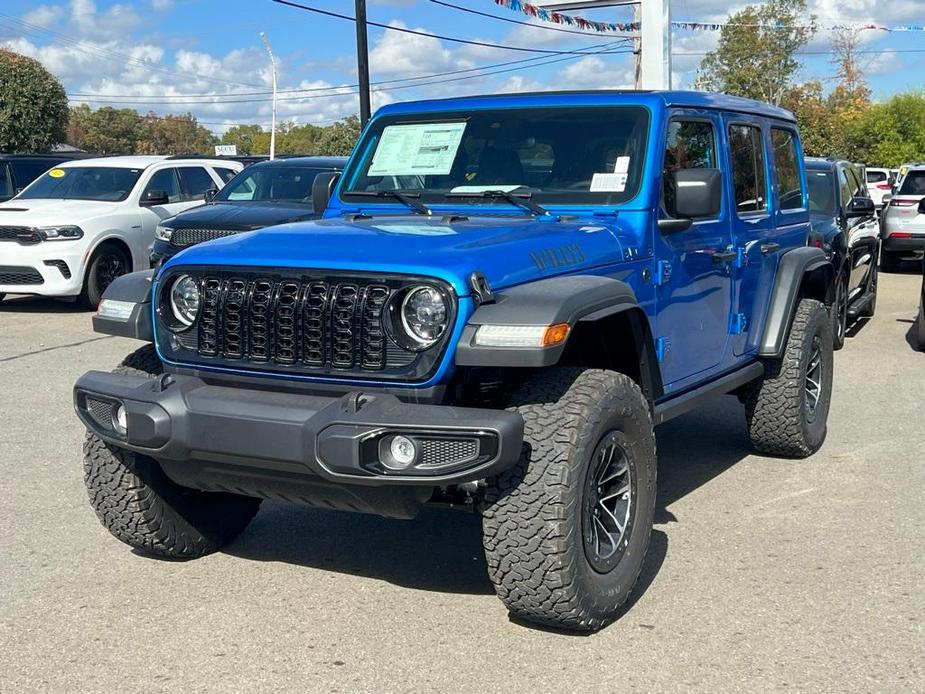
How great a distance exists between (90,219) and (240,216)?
258 cm

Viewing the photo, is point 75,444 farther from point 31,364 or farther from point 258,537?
point 31,364

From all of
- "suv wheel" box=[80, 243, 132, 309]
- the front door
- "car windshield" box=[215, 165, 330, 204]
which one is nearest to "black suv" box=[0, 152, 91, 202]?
"suv wheel" box=[80, 243, 132, 309]

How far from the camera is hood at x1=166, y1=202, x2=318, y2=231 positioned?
11031 millimetres

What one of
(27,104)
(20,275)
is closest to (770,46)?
(27,104)

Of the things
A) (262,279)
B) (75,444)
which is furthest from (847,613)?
(75,444)

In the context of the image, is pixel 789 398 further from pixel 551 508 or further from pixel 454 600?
pixel 551 508

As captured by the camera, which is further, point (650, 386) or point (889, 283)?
point (889, 283)

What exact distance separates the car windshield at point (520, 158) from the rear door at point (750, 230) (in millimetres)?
985

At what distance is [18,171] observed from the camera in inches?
633

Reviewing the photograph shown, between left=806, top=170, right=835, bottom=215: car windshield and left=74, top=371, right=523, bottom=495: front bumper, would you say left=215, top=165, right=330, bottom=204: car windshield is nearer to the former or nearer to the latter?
left=806, top=170, right=835, bottom=215: car windshield

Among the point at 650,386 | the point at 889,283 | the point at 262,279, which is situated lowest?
the point at 889,283

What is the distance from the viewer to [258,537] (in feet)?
16.9

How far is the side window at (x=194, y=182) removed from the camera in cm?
1462

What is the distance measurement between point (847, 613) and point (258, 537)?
2.53 metres
